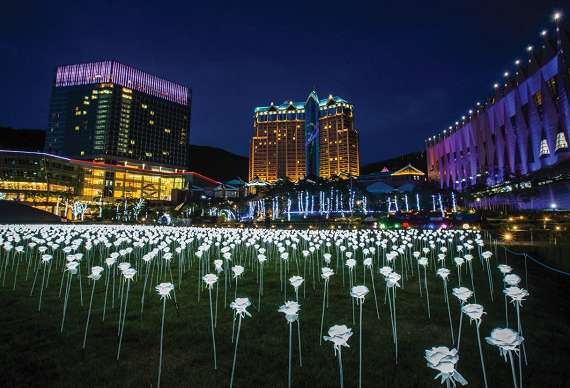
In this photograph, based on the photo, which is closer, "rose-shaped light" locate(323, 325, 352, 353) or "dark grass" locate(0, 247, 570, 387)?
"rose-shaped light" locate(323, 325, 352, 353)

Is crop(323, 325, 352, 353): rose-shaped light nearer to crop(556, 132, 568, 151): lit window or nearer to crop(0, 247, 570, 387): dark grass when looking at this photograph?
crop(0, 247, 570, 387): dark grass

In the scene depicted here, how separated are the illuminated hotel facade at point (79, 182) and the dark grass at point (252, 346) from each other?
98689mm

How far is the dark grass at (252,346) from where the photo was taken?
13.1 ft

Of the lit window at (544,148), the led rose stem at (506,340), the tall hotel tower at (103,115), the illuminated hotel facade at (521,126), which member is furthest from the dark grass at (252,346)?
the tall hotel tower at (103,115)

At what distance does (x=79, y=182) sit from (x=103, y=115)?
36.2m

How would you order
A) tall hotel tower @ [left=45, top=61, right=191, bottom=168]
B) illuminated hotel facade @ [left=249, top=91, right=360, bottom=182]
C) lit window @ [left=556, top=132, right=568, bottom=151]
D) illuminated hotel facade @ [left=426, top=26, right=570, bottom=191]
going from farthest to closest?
illuminated hotel facade @ [left=249, top=91, right=360, bottom=182] → tall hotel tower @ [left=45, top=61, right=191, bottom=168] → illuminated hotel facade @ [left=426, top=26, right=570, bottom=191] → lit window @ [left=556, top=132, right=568, bottom=151]

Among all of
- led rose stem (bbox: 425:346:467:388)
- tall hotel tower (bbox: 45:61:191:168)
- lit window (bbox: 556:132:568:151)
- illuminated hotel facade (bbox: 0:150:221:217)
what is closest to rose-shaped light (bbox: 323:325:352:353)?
led rose stem (bbox: 425:346:467:388)

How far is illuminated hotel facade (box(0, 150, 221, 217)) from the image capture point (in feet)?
278

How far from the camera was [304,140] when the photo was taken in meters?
164

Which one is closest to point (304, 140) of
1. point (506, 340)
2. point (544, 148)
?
point (544, 148)

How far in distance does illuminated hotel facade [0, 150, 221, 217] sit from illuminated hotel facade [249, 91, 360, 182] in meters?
39.2

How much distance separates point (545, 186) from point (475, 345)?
4625 centimetres

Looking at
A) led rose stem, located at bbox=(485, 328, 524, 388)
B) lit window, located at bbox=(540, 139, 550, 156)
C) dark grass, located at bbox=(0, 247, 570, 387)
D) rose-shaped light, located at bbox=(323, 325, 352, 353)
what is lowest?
dark grass, located at bbox=(0, 247, 570, 387)

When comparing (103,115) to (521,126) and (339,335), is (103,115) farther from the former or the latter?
(339,335)
